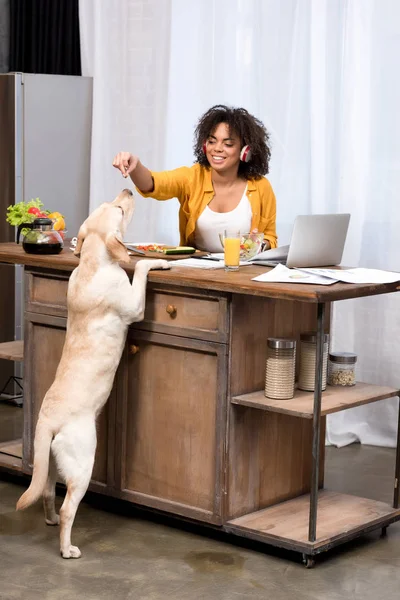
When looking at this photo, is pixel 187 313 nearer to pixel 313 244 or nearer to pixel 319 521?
pixel 313 244

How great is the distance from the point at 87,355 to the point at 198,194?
115cm

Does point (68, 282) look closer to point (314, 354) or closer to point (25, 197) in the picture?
point (314, 354)

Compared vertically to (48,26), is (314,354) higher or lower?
lower

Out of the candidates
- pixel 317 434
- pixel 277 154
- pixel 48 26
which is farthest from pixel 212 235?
pixel 48 26

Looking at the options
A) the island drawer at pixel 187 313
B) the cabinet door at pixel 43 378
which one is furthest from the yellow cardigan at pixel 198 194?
the island drawer at pixel 187 313

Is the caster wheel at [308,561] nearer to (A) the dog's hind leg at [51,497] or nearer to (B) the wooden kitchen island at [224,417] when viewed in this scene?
(B) the wooden kitchen island at [224,417]

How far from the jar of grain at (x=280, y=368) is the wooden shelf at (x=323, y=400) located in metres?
0.03

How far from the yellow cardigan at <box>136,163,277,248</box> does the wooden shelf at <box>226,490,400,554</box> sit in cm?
117

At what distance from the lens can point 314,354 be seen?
3332 mm

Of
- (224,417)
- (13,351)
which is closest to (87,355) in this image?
(224,417)

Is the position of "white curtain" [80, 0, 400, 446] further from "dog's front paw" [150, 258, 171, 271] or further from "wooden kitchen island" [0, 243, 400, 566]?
"dog's front paw" [150, 258, 171, 271]

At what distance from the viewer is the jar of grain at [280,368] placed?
324 cm

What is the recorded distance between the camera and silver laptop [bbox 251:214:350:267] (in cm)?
341

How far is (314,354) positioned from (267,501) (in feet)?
1.74
